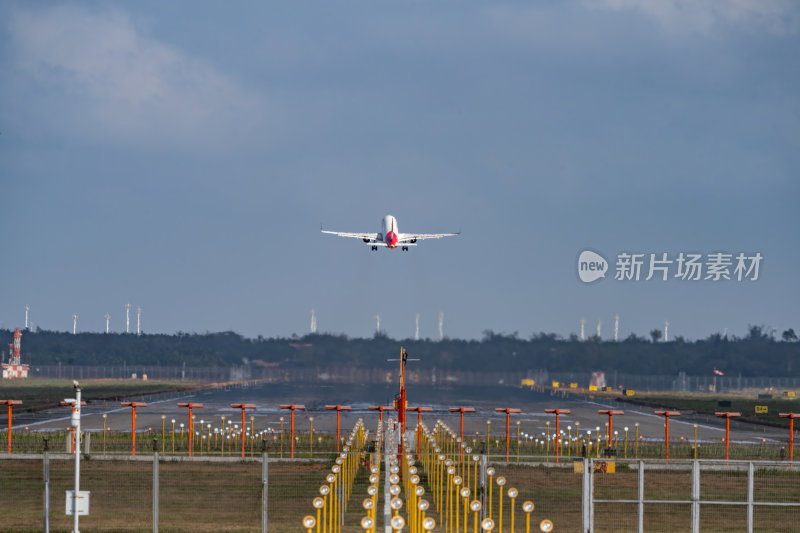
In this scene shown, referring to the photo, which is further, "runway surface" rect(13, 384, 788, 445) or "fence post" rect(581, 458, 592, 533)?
"runway surface" rect(13, 384, 788, 445)

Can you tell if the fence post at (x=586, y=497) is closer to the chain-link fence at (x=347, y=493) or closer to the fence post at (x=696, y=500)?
the chain-link fence at (x=347, y=493)

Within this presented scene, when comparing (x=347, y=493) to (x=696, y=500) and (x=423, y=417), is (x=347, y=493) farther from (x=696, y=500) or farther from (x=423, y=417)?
(x=423, y=417)

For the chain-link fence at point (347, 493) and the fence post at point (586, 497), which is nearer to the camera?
the fence post at point (586, 497)

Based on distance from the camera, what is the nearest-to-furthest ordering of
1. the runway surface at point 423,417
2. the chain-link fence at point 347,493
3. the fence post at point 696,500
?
the fence post at point 696,500, the chain-link fence at point 347,493, the runway surface at point 423,417

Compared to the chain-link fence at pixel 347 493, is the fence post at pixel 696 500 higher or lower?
higher

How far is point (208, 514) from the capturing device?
39.2 meters

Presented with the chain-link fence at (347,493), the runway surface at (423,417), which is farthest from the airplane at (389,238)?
the chain-link fence at (347,493)

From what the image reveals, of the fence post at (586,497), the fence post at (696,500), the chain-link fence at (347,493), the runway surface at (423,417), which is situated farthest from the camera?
the runway surface at (423,417)

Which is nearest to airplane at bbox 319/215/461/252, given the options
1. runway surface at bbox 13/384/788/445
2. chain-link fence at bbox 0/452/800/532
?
runway surface at bbox 13/384/788/445

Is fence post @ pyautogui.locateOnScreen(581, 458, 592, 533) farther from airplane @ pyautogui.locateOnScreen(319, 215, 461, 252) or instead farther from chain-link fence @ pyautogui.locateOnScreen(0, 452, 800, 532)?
airplane @ pyautogui.locateOnScreen(319, 215, 461, 252)

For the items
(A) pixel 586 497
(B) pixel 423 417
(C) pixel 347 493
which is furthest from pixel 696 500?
(B) pixel 423 417

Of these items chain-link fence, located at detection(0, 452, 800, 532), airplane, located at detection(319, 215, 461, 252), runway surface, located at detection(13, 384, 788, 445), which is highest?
airplane, located at detection(319, 215, 461, 252)

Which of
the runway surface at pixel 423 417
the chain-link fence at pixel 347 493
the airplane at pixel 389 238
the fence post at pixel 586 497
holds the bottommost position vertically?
the runway surface at pixel 423 417

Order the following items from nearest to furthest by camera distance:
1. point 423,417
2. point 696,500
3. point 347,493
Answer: point 696,500, point 347,493, point 423,417
